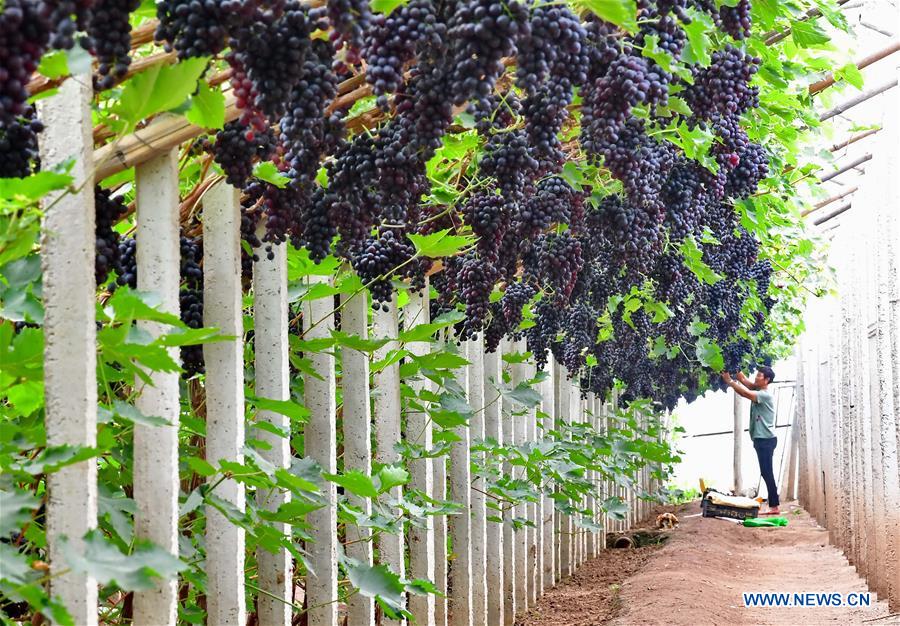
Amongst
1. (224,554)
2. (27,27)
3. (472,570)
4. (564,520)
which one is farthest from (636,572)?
(27,27)

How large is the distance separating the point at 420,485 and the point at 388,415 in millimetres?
570

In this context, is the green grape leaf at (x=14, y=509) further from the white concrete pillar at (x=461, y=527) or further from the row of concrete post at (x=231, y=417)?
the white concrete pillar at (x=461, y=527)

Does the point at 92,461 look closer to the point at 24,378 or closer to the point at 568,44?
the point at 24,378

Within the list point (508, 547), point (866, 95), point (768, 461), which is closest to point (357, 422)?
point (508, 547)

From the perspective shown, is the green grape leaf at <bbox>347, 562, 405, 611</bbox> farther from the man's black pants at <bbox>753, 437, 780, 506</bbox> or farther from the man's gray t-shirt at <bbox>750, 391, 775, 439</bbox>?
the man's gray t-shirt at <bbox>750, 391, 775, 439</bbox>

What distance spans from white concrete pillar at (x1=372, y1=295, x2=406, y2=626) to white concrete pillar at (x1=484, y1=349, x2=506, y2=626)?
2080 mm

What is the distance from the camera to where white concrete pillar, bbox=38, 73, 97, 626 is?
1.96m

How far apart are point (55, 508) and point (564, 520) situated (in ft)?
29.2

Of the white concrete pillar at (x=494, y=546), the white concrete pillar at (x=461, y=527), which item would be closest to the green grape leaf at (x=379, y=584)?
the white concrete pillar at (x=461, y=527)

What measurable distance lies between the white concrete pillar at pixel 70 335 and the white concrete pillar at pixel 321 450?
1608 mm

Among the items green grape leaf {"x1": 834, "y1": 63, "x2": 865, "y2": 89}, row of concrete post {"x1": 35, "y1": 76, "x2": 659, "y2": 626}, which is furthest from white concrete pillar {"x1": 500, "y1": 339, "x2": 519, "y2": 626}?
green grape leaf {"x1": 834, "y1": 63, "x2": 865, "y2": 89}

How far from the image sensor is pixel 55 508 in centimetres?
196

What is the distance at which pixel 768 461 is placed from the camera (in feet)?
60.4

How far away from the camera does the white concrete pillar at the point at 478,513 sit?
6250mm
